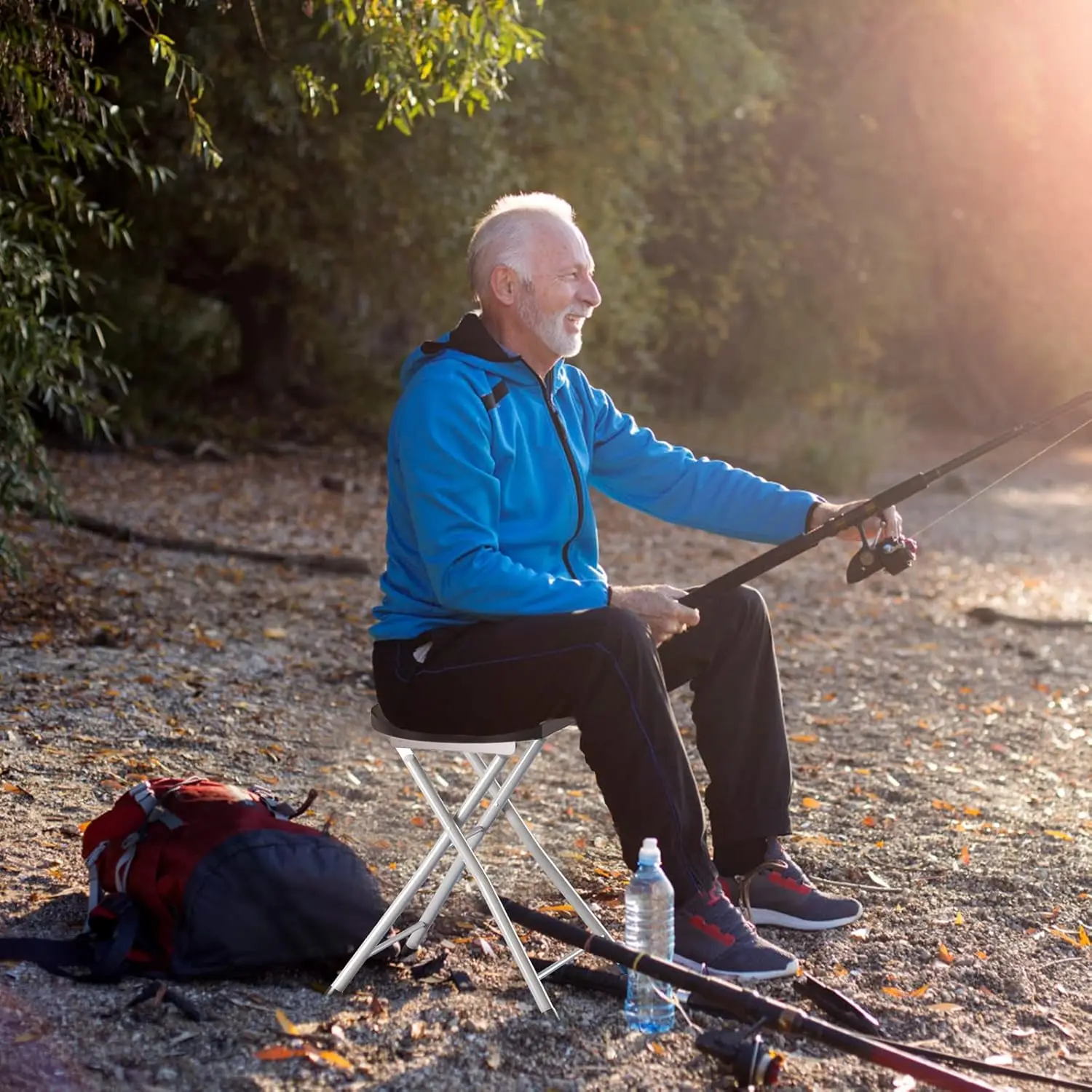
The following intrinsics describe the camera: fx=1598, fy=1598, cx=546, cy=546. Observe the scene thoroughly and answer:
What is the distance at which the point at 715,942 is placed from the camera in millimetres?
3479

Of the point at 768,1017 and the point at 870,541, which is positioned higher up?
the point at 870,541

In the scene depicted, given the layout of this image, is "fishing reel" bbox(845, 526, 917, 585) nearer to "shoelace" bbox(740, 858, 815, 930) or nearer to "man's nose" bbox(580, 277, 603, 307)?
"shoelace" bbox(740, 858, 815, 930)

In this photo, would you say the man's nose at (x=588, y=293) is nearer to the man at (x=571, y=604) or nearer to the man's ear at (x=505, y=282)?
the man at (x=571, y=604)

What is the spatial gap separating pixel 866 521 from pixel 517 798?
1971 mm

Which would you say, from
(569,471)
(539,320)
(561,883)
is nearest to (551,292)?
(539,320)

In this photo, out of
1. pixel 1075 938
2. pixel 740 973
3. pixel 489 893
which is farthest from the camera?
pixel 1075 938

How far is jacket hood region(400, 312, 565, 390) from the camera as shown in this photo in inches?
145

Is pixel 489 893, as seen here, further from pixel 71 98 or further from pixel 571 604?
pixel 71 98

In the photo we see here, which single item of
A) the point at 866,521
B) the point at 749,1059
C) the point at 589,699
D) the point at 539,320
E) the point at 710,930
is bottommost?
the point at 749,1059

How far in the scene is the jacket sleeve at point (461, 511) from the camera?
11.2ft

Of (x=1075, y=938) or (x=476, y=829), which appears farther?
(x=1075, y=938)

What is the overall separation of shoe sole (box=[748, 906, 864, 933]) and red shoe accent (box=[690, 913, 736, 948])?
0.48 meters

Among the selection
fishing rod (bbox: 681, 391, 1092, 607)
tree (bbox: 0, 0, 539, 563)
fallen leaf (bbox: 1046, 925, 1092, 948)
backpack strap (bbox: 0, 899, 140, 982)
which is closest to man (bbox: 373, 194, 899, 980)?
fishing rod (bbox: 681, 391, 1092, 607)

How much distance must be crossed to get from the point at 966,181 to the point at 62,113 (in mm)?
21384
